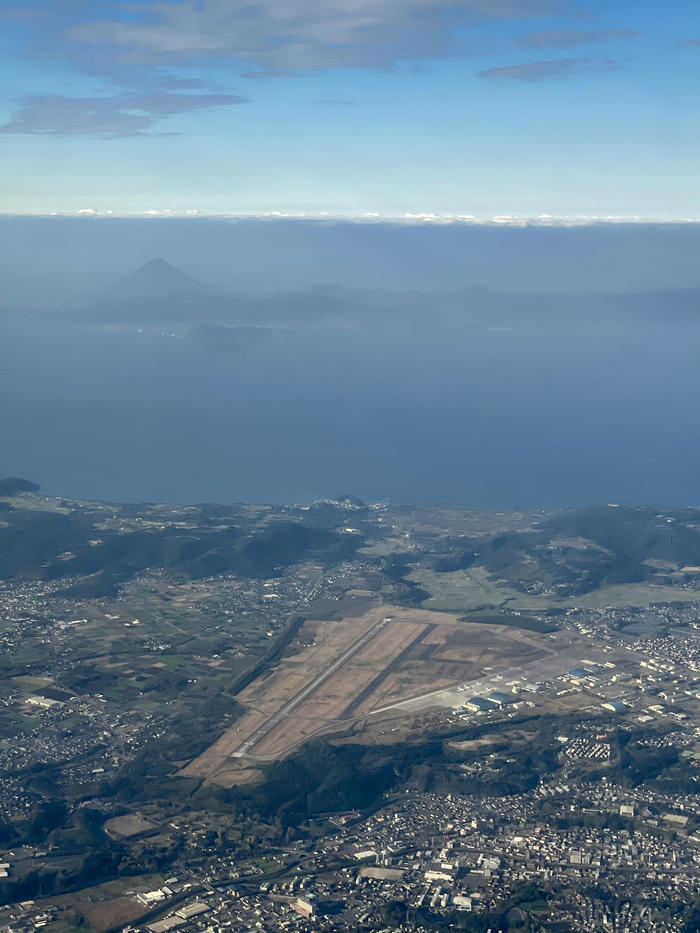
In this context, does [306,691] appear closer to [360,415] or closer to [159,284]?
[360,415]

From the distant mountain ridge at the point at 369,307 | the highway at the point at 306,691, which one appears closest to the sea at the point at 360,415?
the distant mountain ridge at the point at 369,307

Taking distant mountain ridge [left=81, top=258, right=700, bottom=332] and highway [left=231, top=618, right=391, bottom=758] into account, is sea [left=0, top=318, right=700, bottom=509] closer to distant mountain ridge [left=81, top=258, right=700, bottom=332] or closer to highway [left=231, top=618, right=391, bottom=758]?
distant mountain ridge [left=81, top=258, right=700, bottom=332]

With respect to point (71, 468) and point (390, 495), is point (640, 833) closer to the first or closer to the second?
point (390, 495)

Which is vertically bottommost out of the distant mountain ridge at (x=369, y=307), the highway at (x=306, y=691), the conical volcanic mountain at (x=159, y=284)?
the highway at (x=306, y=691)

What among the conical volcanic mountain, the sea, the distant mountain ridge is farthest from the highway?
the conical volcanic mountain

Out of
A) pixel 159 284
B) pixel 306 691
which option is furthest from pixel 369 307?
pixel 306 691

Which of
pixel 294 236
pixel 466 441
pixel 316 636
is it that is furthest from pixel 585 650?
pixel 294 236

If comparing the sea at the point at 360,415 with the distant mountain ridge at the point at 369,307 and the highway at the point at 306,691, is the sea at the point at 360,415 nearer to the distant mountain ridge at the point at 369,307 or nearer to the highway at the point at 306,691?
the distant mountain ridge at the point at 369,307

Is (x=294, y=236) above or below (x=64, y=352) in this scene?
→ above

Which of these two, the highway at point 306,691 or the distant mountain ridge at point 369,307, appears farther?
the distant mountain ridge at point 369,307

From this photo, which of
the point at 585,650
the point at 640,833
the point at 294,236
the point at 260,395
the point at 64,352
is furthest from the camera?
the point at 294,236
